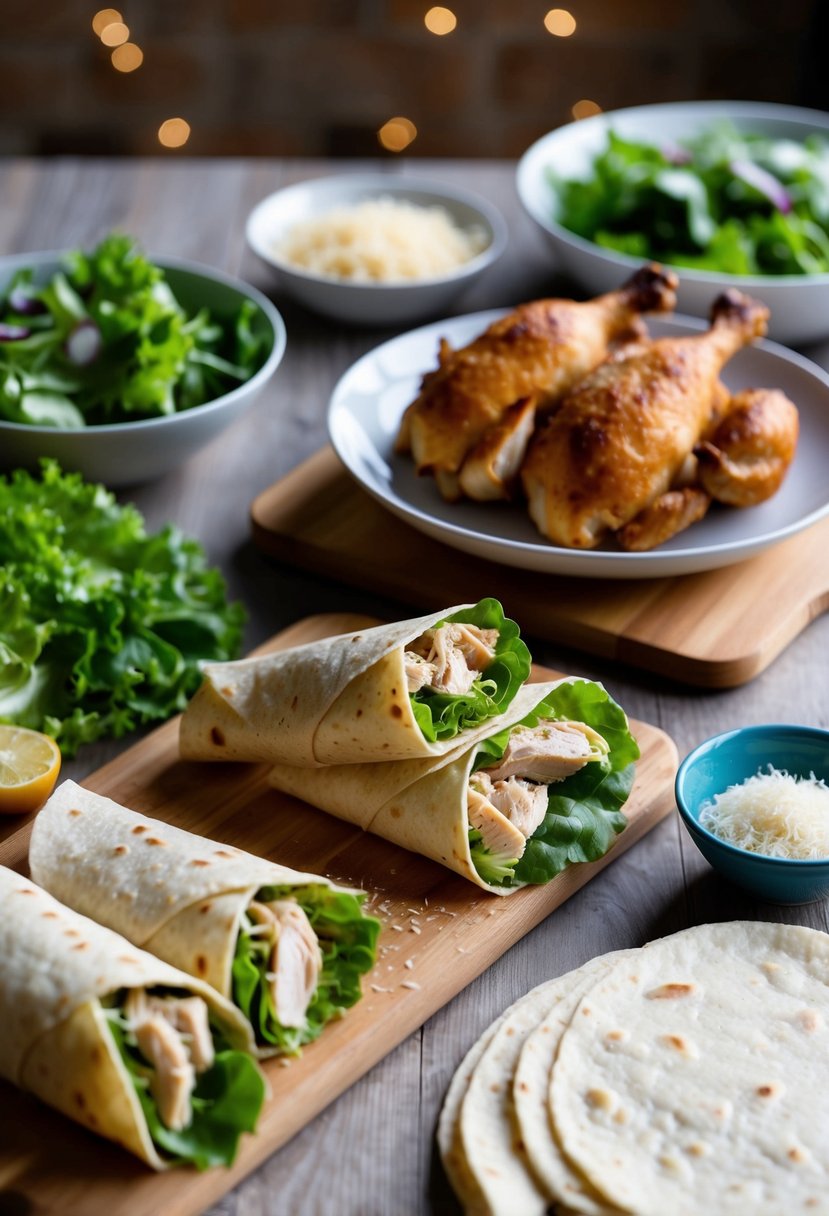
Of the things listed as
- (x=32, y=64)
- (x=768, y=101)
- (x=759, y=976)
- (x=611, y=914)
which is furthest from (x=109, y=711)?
(x=768, y=101)

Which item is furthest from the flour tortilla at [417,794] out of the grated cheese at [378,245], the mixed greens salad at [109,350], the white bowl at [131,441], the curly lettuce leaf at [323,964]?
the grated cheese at [378,245]

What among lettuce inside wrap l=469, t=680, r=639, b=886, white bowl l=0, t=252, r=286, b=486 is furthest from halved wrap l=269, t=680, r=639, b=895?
white bowl l=0, t=252, r=286, b=486

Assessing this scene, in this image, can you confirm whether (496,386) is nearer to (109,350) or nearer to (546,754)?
(109,350)

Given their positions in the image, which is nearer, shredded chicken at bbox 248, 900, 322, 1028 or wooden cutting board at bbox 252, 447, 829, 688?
shredded chicken at bbox 248, 900, 322, 1028

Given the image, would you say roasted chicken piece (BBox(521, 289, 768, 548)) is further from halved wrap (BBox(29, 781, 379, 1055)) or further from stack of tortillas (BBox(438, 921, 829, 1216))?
halved wrap (BBox(29, 781, 379, 1055))

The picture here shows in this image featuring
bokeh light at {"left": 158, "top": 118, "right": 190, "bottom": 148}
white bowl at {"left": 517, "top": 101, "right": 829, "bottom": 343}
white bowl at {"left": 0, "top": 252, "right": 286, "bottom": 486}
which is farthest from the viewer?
bokeh light at {"left": 158, "top": 118, "right": 190, "bottom": 148}
